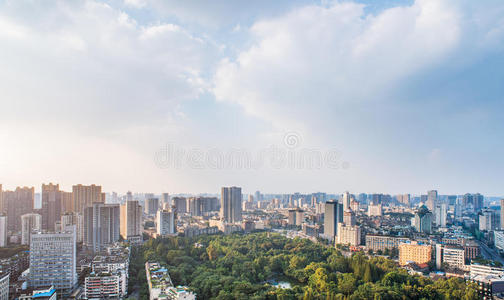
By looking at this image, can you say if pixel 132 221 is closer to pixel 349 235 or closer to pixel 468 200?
pixel 349 235

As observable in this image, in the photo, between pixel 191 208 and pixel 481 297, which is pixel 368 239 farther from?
pixel 191 208

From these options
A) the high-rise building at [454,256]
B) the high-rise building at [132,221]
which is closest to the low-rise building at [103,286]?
the high-rise building at [132,221]

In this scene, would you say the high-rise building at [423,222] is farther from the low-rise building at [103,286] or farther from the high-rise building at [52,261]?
the high-rise building at [52,261]

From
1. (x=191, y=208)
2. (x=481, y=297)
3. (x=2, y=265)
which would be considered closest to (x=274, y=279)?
(x=481, y=297)

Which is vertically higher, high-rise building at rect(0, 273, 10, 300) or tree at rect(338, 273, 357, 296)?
high-rise building at rect(0, 273, 10, 300)

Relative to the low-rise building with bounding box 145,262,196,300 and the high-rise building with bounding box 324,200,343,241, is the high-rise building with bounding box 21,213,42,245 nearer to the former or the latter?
the low-rise building with bounding box 145,262,196,300

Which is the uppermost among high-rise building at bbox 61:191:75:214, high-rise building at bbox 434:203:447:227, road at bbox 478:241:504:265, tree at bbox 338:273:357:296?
high-rise building at bbox 61:191:75:214

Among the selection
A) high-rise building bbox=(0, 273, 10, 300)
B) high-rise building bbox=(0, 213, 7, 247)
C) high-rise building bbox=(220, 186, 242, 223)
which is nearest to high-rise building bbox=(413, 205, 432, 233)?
high-rise building bbox=(220, 186, 242, 223)
